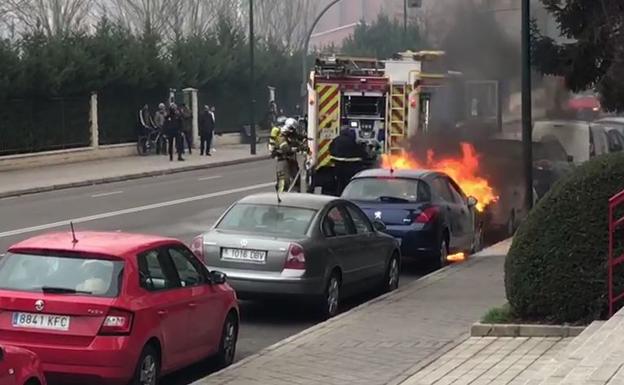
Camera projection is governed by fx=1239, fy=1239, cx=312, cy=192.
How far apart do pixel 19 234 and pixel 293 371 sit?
1197cm

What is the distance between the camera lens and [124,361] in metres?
9.27

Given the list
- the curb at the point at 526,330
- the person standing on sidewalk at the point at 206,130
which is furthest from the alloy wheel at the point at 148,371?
the person standing on sidewalk at the point at 206,130

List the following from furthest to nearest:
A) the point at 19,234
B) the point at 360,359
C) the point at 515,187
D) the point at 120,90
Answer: the point at 120,90 → the point at 515,187 → the point at 19,234 → the point at 360,359

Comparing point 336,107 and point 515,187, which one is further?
point 336,107

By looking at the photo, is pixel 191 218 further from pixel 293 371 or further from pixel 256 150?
pixel 256 150

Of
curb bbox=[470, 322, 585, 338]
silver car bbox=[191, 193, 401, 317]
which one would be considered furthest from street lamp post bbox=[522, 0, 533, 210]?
curb bbox=[470, 322, 585, 338]

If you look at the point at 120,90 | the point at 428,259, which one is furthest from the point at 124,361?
the point at 120,90

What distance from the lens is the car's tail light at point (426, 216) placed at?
17391 mm

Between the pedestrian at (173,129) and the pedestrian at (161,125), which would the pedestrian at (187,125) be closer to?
the pedestrian at (161,125)

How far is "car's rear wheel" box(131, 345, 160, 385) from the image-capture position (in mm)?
9471

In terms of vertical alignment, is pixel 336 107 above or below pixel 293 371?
above

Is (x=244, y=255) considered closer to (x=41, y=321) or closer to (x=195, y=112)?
(x=41, y=321)

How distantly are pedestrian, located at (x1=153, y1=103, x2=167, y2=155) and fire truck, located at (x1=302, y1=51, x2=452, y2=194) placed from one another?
47.4ft

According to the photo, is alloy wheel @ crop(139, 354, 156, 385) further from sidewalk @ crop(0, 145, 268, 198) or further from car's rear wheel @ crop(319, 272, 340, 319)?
sidewalk @ crop(0, 145, 268, 198)
